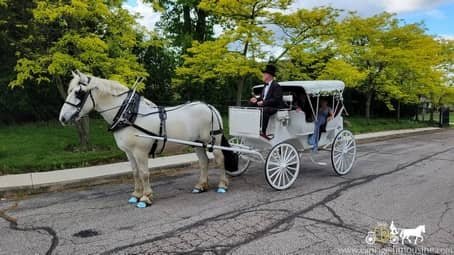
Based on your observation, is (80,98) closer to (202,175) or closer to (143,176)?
(143,176)

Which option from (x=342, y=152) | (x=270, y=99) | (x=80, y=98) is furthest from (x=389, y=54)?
(x=80, y=98)

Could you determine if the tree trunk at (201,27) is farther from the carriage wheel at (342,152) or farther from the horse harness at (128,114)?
the horse harness at (128,114)

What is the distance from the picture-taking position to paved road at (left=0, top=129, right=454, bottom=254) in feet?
14.6

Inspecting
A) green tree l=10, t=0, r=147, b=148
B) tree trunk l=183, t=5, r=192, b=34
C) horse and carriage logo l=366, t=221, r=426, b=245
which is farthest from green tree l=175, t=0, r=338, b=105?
horse and carriage logo l=366, t=221, r=426, b=245

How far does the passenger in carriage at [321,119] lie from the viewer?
26.6ft

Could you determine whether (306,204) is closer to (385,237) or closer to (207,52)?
(385,237)

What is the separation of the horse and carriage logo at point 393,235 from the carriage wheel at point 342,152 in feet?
10.9

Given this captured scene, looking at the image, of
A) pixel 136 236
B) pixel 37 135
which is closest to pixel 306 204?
pixel 136 236

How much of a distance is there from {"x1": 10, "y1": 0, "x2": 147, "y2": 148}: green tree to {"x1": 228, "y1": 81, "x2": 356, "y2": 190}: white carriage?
3505 millimetres

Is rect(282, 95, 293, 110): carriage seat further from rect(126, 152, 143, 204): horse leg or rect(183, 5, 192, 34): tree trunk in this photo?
rect(183, 5, 192, 34): tree trunk

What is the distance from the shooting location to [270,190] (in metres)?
7.05

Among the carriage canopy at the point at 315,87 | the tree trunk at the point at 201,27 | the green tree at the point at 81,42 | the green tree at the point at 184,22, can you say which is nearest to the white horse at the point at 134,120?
the carriage canopy at the point at 315,87

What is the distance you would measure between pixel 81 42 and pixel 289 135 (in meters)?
5.00

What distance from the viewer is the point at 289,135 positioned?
760cm
